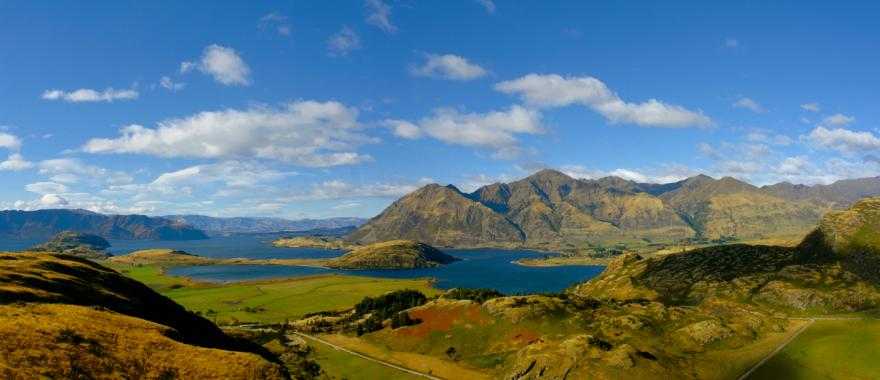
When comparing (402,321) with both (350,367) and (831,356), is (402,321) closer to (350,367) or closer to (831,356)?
(350,367)

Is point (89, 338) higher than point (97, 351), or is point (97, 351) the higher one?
point (89, 338)

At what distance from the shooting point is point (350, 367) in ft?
437

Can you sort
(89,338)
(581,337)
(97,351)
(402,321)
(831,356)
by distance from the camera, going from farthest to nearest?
(402,321)
(581,337)
(831,356)
(89,338)
(97,351)

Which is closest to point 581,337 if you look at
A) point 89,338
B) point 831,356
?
point 831,356

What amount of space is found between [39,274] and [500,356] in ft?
326

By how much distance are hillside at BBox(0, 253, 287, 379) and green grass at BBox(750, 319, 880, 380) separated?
4117 inches

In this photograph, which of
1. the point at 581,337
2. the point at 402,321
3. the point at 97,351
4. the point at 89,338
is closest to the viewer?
the point at 97,351

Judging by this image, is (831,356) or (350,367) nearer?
(831,356)

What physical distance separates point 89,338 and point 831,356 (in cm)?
14353

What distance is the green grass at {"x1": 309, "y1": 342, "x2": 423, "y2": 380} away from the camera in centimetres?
12562

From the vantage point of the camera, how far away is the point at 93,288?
102m

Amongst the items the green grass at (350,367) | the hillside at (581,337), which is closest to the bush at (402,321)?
the hillside at (581,337)

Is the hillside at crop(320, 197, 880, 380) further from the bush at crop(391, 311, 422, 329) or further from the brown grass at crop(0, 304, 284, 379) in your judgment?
the brown grass at crop(0, 304, 284, 379)

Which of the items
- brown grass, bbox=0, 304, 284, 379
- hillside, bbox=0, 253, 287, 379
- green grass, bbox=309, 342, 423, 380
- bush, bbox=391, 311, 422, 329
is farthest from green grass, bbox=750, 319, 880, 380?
hillside, bbox=0, 253, 287, 379
